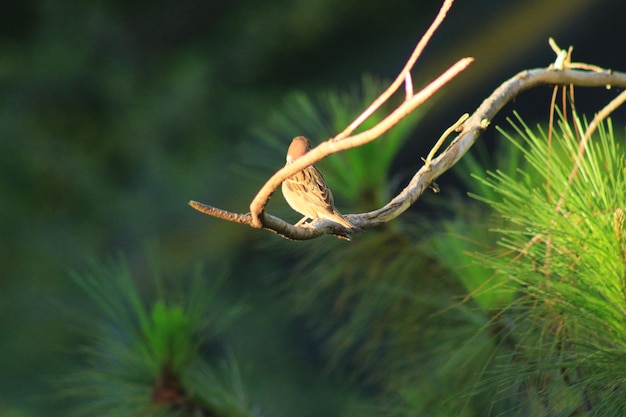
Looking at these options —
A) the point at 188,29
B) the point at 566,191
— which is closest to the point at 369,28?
the point at 188,29

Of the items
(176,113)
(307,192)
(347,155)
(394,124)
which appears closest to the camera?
(394,124)

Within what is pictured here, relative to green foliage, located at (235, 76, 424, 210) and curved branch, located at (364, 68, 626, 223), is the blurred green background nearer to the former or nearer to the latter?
green foliage, located at (235, 76, 424, 210)

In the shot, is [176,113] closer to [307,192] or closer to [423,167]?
[307,192]

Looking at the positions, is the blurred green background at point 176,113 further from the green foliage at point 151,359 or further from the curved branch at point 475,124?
the curved branch at point 475,124

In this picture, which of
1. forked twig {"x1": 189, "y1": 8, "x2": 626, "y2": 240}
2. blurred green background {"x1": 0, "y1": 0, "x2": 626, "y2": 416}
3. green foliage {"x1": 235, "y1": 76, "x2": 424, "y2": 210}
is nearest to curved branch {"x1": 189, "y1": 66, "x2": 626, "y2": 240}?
forked twig {"x1": 189, "y1": 8, "x2": 626, "y2": 240}

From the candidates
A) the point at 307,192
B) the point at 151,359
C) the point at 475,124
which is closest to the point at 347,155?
the point at 307,192

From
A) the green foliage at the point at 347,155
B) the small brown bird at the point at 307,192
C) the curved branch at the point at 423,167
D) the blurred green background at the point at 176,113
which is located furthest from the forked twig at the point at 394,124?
the blurred green background at the point at 176,113
